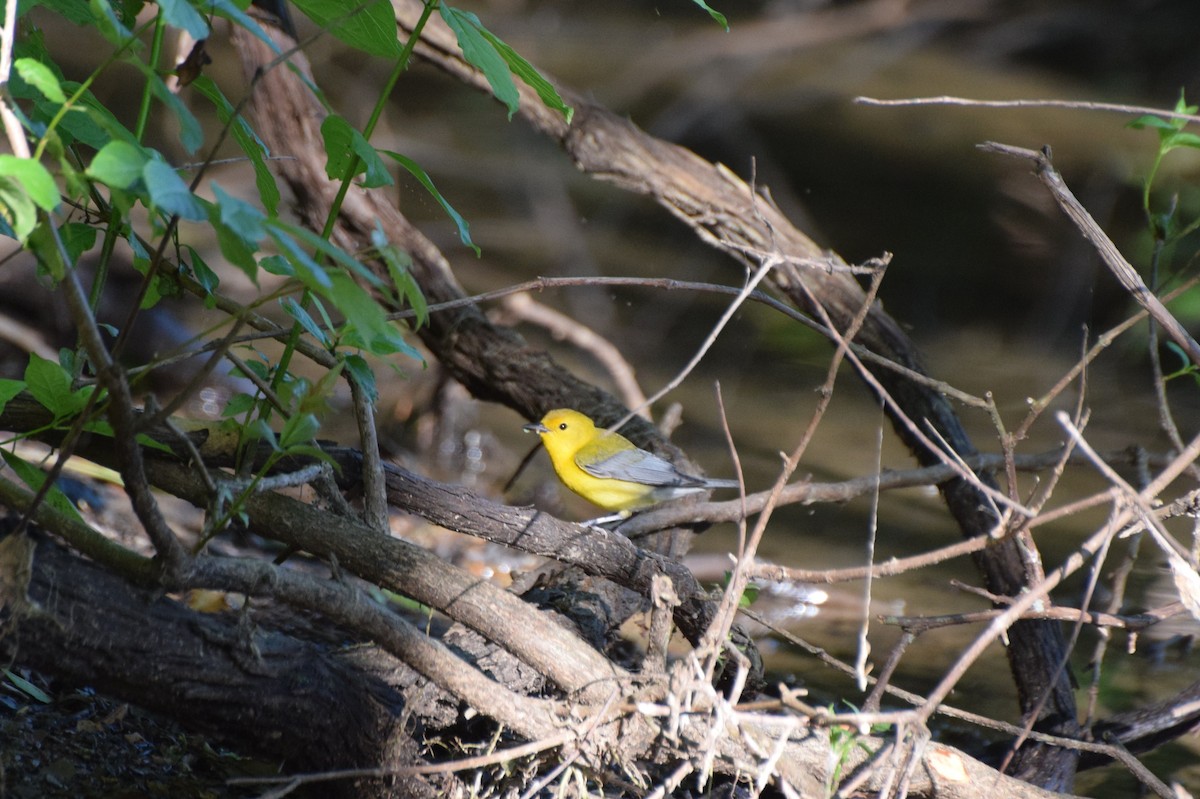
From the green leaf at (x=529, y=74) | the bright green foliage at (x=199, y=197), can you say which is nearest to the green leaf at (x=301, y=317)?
the bright green foliage at (x=199, y=197)

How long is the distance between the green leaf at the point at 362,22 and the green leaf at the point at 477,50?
0.47 feet

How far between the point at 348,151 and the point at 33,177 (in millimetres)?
844

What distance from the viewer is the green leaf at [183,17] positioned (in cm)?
142

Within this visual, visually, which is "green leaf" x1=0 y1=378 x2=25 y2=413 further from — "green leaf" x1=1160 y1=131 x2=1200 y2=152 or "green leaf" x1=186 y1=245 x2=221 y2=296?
"green leaf" x1=1160 y1=131 x2=1200 y2=152

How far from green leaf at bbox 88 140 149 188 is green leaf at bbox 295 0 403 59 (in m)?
0.63

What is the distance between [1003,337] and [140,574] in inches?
319

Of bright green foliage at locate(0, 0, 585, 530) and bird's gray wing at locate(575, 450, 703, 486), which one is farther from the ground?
bright green foliage at locate(0, 0, 585, 530)

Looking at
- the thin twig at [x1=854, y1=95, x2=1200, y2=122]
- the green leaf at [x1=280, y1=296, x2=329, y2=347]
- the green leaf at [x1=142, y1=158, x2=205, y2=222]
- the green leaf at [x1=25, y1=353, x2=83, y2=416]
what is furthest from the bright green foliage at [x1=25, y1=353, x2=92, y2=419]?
the thin twig at [x1=854, y1=95, x2=1200, y2=122]

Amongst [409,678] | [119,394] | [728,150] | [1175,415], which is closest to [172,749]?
[409,678]

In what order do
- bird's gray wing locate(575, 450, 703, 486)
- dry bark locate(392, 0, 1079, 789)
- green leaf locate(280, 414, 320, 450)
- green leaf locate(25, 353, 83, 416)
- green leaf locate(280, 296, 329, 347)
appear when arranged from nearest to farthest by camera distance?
green leaf locate(280, 414, 320, 450) → green leaf locate(25, 353, 83, 416) → green leaf locate(280, 296, 329, 347) → dry bark locate(392, 0, 1079, 789) → bird's gray wing locate(575, 450, 703, 486)

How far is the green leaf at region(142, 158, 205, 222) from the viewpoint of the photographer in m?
1.31

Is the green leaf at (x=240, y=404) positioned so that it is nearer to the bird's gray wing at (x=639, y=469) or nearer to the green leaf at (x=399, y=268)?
the green leaf at (x=399, y=268)

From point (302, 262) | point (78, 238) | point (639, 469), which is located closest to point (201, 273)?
point (78, 238)

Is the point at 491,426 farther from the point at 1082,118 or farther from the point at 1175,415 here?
the point at 1082,118
